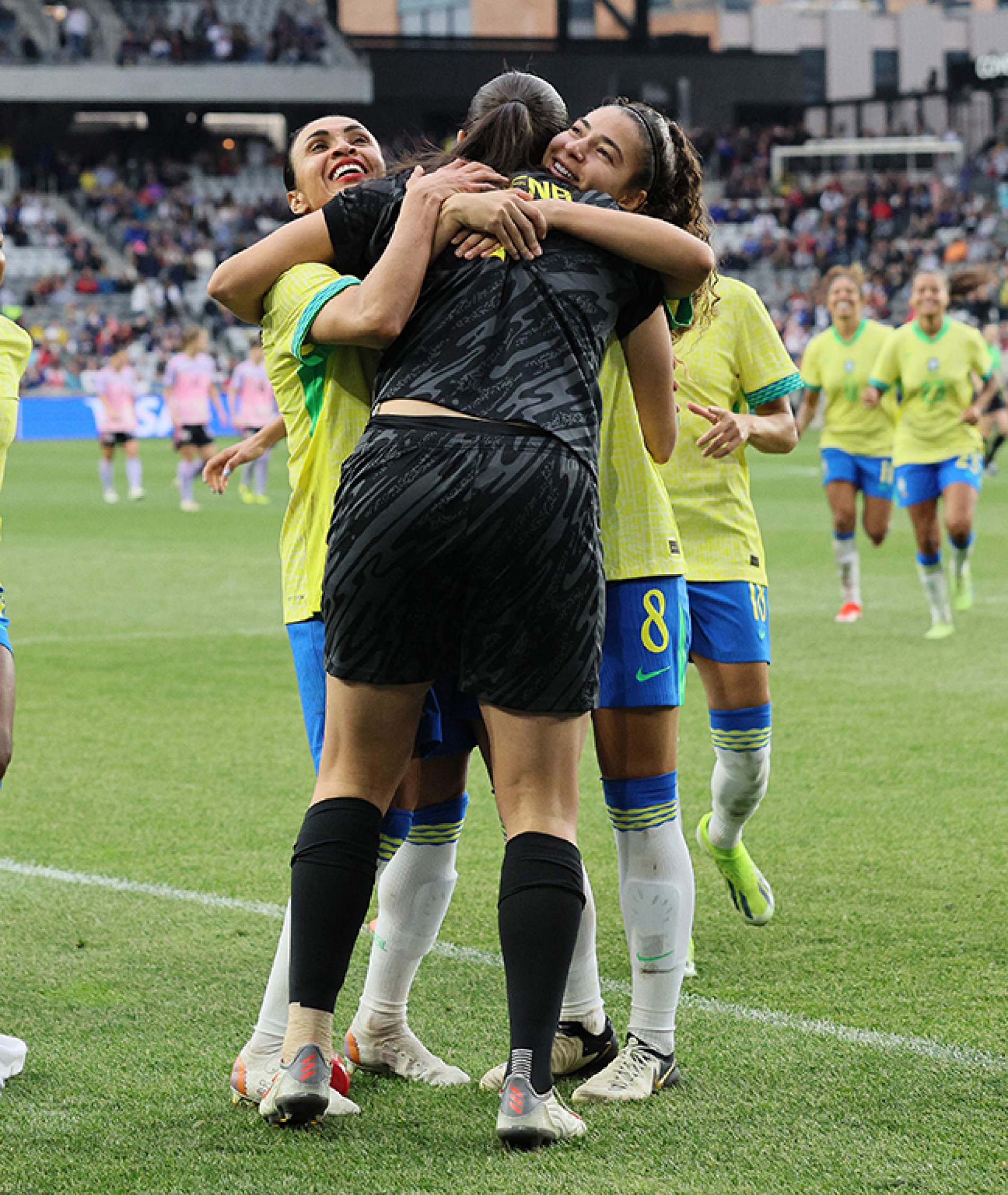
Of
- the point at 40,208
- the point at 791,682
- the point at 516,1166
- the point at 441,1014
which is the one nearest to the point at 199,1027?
→ the point at 441,1014

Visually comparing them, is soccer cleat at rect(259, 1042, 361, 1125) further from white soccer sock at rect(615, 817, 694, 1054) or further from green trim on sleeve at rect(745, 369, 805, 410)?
green trim on sleeve at rect(745, 369, 805, 410)

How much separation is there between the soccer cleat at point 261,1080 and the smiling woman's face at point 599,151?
1764 mm

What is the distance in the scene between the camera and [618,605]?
138 inches

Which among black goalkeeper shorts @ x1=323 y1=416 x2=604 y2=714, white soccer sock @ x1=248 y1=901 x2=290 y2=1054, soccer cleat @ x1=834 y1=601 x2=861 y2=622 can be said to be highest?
black goalkeeper shorts @ x1=323 y1=416 x2=604 y2=714

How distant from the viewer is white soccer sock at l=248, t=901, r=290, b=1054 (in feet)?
11.2

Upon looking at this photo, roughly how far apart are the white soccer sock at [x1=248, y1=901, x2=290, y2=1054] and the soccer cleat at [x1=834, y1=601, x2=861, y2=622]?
28.2 ft

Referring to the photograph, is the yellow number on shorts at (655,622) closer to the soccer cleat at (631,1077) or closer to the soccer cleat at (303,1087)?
the soccer cleat at (631,1077)

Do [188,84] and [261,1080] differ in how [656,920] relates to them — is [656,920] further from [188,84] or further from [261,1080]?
[188,84]

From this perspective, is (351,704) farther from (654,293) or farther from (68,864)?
(68,864)

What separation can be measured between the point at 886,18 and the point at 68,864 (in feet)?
216

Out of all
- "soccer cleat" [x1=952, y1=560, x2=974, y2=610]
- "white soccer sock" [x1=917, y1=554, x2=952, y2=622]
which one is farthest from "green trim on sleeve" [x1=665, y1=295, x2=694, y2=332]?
"soccer cleat" [x1=952, y1=560, x2=974, y2=610]

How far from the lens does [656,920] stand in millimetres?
3623

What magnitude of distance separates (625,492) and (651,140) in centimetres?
69

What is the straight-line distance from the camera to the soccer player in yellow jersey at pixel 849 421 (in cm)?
1166
